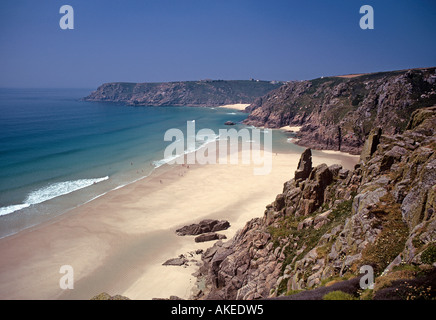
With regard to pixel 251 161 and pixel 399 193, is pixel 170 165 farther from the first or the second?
pixel 399 193

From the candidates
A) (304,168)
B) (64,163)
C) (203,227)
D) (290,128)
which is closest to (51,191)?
(64,163)

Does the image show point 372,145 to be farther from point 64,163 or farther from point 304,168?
point 64,163

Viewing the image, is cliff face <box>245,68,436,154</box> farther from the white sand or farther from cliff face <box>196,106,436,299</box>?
cliff face <box>196,106,436,299</box>

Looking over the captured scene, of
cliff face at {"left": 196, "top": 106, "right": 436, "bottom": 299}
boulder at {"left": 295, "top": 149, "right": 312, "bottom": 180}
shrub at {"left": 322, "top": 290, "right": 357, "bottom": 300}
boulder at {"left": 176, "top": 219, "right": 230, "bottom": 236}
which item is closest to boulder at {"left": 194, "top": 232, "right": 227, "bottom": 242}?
boulder at {"left": 176, "top": 219, "right": 230, "bottom": 236}

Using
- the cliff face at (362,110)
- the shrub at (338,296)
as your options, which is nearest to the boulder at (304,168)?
the shrub at (338,296)

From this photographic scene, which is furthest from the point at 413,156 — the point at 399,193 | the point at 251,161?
the point at 251,161

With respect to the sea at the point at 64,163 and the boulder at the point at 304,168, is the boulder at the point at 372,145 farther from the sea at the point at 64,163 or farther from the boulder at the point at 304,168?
the sea at the point at 64,163
